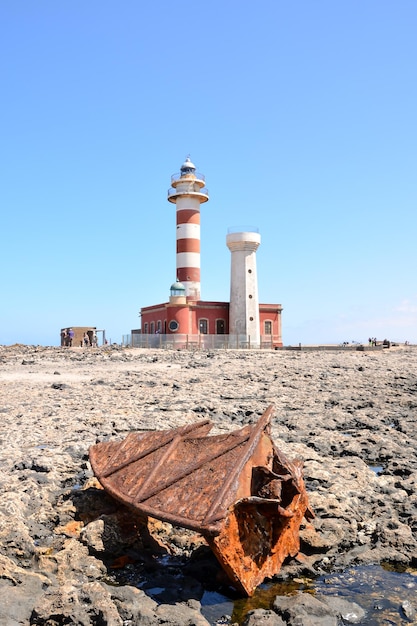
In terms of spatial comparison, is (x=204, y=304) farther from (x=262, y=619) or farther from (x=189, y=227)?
(x=262, y=619)

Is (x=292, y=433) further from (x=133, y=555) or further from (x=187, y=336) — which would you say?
(x=187, y=336)

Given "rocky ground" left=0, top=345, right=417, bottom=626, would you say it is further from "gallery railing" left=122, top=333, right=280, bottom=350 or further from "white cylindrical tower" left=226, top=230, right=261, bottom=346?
"white cylindrical tower" left=226, top=230, right=261, bottom=346

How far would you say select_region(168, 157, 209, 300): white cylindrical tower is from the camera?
127 ft

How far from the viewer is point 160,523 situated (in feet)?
17.7

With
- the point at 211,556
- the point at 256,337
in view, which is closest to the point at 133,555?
the point at 211,556

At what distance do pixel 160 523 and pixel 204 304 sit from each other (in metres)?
33.1

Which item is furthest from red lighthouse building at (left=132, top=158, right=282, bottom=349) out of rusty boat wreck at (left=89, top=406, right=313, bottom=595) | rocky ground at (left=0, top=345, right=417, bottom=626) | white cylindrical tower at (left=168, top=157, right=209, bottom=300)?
rusty boat wreck at (left=89, top=406, right=313, bottom=595)

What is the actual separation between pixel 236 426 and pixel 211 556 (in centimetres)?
462

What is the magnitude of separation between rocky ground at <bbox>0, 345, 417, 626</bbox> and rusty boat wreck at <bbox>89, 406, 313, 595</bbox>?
312mm

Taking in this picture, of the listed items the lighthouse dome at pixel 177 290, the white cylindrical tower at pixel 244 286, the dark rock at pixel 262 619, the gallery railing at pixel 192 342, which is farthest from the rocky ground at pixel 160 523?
the white cylindrical tower at pixel 244 286

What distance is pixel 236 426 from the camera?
9.43 m

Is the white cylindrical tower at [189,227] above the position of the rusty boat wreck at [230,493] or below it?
above

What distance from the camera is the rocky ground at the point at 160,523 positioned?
3969 millimetres

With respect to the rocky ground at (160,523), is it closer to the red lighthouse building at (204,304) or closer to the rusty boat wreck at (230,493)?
the rusty boat wreck at (230,493)
